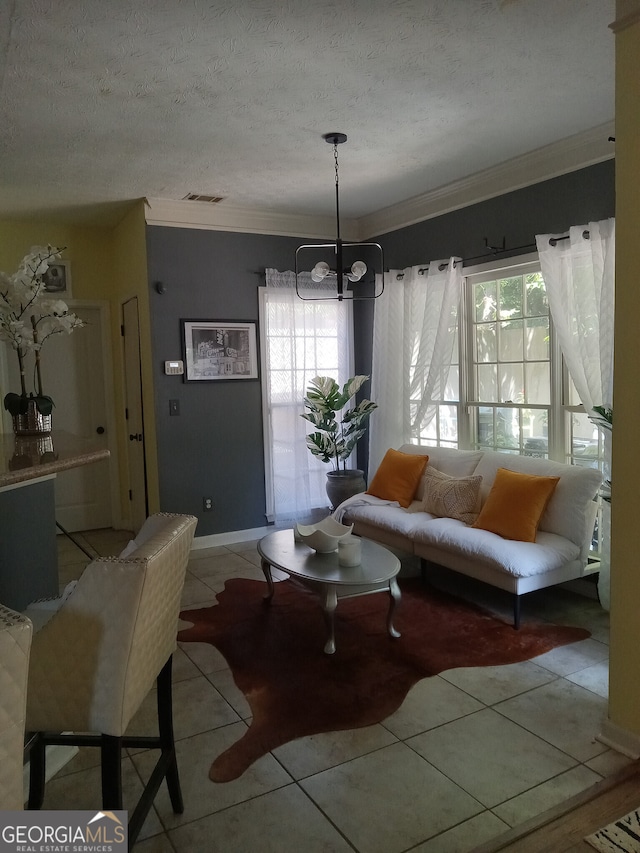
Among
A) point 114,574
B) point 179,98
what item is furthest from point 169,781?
point 179,98

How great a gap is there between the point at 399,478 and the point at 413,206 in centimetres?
223

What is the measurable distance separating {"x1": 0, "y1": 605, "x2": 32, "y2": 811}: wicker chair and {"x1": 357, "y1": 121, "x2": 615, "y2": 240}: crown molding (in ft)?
12.6

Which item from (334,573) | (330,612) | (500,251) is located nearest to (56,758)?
(330,612)

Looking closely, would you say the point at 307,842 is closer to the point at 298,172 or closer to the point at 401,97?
the point at 401,97

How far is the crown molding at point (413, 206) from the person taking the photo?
12.4 ft

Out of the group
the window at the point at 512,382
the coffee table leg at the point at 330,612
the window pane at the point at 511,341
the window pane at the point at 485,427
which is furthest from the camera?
the window pane at the point at 485,427

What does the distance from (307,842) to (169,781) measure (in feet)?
1.59

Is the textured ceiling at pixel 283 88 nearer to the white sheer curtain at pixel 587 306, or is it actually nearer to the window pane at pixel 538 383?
the white sheer curtain at pixel 587 306

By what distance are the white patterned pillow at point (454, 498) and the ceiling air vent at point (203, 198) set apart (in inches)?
106

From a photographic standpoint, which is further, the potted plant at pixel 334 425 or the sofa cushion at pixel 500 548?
the potted plant at pixel 334 425

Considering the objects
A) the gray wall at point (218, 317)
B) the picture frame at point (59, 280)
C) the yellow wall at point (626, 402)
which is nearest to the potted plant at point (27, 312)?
the yellow wall at point (626, 402)

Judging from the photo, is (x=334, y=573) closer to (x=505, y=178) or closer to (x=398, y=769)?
(x=398, y=769)

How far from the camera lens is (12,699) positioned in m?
0.92

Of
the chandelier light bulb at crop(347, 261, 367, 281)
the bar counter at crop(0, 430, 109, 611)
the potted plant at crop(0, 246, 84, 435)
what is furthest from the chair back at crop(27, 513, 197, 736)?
the chandelier light bulb at crop(347, 261, 367, 281)
